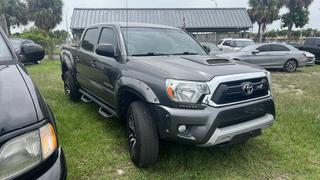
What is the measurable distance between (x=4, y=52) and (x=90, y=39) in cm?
252

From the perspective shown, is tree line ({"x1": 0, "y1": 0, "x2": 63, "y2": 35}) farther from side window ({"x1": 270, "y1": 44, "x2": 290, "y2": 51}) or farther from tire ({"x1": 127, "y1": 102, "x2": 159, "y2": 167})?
tire ({"x1": 127, "y1": 102, "x2": 159, "y2": 167})

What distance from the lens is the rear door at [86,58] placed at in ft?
15.7

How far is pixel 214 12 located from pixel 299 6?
13563 millimetres

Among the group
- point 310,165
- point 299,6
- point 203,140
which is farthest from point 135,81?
point 299,6

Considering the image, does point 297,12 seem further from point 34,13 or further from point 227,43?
point 34,13

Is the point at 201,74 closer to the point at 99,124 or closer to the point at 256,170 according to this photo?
the point at 256,170

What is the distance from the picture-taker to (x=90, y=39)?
5082 mm

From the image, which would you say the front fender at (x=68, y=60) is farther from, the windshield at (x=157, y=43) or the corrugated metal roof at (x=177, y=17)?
the corrugated metal roof at (x=177, y=17)

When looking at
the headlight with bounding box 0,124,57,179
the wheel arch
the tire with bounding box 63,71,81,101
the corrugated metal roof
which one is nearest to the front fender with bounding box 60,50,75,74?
the tire with bounding box 63,71,81,101

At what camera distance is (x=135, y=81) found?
326 cm

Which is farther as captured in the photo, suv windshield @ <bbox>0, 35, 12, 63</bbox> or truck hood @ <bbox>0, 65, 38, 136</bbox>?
suv windshield @ <bbox>0, 35, 12, 63</bbox>

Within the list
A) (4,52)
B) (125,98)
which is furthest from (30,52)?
(125,98)

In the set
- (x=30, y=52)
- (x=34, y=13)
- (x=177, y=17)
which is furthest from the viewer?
(x=34, y=13)

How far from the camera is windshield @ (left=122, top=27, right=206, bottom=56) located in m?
3.88
